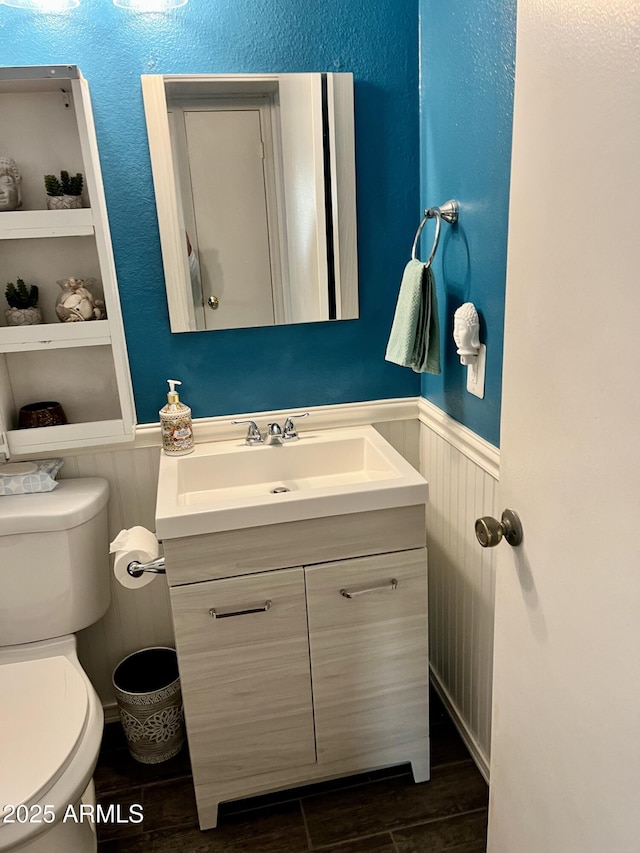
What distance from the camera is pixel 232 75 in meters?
1.59

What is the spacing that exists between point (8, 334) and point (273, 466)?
2.43ft

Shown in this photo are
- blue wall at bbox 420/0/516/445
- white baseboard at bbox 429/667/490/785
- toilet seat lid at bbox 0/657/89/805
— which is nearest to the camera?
toilet seat lid at bbox 0/657/89/805

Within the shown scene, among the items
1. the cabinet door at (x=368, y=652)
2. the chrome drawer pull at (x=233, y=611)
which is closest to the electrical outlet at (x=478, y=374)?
the cabinet door at (x=368, y=652)

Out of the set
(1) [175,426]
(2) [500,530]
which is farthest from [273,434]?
(2) [500,530]

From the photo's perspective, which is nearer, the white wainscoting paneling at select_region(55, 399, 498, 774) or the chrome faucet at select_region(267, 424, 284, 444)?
the white wainscoting paneling at select_region(55, 399, 498, 774)

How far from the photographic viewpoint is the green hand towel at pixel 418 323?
1568mm

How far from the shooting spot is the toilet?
1.18 m

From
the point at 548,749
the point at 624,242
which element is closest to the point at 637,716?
the point at 548,749

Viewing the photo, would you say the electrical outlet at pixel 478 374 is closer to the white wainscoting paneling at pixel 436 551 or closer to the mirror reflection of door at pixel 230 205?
the white wainscoting paneling at pixel 436 551

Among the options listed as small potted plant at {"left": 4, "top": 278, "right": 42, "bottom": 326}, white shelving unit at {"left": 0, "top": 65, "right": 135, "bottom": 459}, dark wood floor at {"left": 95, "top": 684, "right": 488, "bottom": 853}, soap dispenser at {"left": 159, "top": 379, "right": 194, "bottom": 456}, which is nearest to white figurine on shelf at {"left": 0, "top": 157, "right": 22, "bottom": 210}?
white shelving unit at {"left": 0, "top": 65, "right": 135, "bottom": 459}

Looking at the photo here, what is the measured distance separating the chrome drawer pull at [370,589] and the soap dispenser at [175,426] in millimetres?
584

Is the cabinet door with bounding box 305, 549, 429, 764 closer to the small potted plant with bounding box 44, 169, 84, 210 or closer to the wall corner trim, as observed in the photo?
the wall corner trim

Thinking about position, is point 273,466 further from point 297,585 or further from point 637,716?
point 637,716

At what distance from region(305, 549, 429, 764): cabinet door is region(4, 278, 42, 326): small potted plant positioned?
0.92 metres
